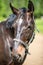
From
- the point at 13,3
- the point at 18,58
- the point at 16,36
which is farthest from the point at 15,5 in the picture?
the point at 18,58

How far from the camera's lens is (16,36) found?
6410 millimetres

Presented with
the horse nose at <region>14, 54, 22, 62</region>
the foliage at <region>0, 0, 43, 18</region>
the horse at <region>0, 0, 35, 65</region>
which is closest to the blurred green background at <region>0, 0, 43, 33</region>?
the foliage at <region>0, 0, 43, 18</region>

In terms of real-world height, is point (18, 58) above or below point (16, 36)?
below

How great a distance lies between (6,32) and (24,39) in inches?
17.4

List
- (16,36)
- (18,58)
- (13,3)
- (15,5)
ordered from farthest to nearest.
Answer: (15,5) → (13,3) → (16,36) → (18,58)

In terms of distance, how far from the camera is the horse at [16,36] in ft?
20.8

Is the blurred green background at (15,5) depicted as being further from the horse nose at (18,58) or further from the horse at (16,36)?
the horse nose at (18,58)

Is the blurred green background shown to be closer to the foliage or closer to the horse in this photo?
the foliage

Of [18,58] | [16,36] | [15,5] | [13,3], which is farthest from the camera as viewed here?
[15,5]

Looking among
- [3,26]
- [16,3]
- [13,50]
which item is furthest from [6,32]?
[16,3]

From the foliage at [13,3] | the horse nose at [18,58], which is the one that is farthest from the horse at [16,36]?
the foliage at [13,3]

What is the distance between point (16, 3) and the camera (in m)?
28.7

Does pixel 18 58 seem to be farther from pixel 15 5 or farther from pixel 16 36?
pixel 15 5

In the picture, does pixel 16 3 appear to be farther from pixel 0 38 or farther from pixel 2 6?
pixel 0 38
